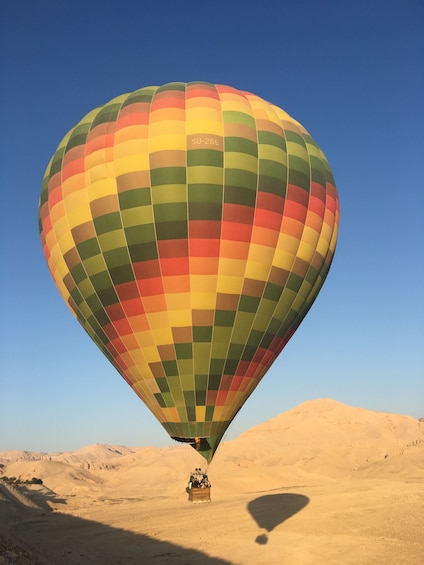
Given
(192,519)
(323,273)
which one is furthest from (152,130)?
(192,519)

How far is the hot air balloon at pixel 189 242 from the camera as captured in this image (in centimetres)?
1508

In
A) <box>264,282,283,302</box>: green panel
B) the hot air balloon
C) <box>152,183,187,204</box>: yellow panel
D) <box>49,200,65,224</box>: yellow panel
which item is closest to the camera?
the hot air balloon

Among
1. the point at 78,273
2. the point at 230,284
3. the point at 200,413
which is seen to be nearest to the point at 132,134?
the point at 78,273

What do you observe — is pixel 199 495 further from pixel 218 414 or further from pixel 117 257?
pixel 117 257

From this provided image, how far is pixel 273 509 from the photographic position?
2677 centimetres

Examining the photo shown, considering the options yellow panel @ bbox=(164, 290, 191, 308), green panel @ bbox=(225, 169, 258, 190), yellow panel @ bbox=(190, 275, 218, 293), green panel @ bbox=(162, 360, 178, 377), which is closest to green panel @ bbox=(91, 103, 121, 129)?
green panel @ bbox=(225, 169, 258, 190)

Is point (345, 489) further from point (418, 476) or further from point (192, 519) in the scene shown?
point (418, 476)

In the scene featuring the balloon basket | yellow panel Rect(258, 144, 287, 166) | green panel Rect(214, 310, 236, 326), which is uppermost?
yellow panel Rect(258, 144, 287, 166)

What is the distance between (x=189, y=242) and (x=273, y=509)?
18668 millimetres

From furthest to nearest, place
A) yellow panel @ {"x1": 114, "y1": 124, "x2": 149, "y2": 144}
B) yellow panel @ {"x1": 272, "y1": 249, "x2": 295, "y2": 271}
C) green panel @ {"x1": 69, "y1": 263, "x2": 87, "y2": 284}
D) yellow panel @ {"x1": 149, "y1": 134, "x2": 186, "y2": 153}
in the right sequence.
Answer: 1. green panel @ {"x1": 69, "y1": 263, "x2": 87, "y2": 284}
2. yellow panel @ {"x1": 272, "y1": 249, "x2": 295, "y2": 271}
3. yellow panel @ {"x1": 114, "y1": 124, "x2": 149, "y2": 144}
4. yellow panel @ {"x1": 149, "y1": 134, "x2": 186, "y2": 153}

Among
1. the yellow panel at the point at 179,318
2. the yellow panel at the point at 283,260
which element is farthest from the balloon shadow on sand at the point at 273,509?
the yellow panel at the point at 283,260

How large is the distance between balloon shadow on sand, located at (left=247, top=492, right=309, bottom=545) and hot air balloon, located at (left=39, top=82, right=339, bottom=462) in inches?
385

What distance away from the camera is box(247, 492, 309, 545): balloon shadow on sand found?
23394 millimetres

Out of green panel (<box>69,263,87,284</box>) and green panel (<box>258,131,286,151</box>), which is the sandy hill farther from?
green panel (<box>258,131,286,151</box>)
